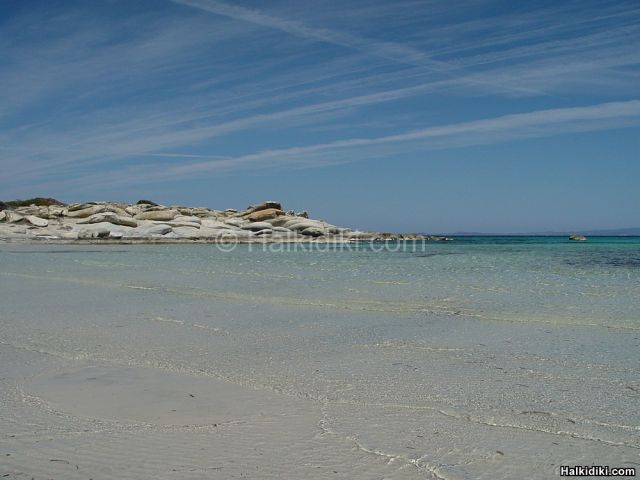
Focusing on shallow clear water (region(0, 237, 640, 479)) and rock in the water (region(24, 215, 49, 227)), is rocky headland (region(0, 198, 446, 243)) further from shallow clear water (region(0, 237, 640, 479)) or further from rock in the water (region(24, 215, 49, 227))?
shallow clear water (region(0, 237, 640, 479))

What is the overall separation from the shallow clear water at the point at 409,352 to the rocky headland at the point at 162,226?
107 feet

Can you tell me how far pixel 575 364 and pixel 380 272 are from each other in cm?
1131

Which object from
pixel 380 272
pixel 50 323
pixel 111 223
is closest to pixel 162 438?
pixel 50 323

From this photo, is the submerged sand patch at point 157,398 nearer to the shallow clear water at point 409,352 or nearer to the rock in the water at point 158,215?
the shallow clear water at point 409,352

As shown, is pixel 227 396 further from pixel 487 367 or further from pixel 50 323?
pixel 50 323

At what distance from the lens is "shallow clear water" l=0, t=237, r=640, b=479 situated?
138 inches

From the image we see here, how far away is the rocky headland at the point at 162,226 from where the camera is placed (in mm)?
44062

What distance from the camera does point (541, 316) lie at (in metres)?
8.49

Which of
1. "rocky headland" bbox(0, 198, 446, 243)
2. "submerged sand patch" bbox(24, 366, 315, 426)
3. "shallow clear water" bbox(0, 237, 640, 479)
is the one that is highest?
"rocky headland" bbox(0, 198, 446, 243)

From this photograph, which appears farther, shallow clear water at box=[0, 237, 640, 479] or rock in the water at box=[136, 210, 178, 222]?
rock in the water at box=[136, 210, 178, 222]

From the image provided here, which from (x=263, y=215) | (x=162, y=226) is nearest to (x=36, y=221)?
(x=162, y=226)

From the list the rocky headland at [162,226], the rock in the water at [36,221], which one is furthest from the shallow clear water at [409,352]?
the rock in the water at [36,221]

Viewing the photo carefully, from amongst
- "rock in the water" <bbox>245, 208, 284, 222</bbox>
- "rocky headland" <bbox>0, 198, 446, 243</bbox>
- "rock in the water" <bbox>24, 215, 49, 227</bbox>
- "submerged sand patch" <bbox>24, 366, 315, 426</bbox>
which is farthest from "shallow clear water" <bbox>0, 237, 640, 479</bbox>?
"rock in the water" <bbox>245, 208, 284, 222</bbox>

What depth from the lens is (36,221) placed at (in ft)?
159
